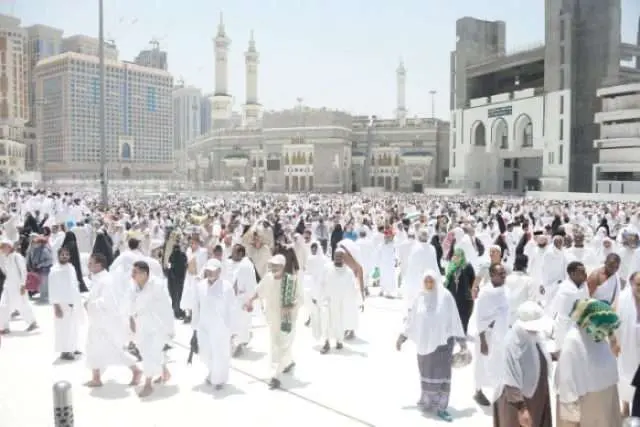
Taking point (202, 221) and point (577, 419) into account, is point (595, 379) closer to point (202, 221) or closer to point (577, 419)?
point (577, 419)

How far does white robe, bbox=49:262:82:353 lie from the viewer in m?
5.75

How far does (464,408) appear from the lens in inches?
181

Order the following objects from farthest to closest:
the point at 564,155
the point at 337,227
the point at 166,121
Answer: the point at 166,121 < the point at 564,155 < the point at 337,227

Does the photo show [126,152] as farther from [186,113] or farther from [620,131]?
[620,131]

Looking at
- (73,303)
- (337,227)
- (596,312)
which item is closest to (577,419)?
(596,312)

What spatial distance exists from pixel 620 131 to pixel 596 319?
3831cm

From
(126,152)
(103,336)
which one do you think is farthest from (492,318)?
(126,152)

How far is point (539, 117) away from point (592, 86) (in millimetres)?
3838

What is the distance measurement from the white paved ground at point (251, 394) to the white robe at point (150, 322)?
0.29 meters

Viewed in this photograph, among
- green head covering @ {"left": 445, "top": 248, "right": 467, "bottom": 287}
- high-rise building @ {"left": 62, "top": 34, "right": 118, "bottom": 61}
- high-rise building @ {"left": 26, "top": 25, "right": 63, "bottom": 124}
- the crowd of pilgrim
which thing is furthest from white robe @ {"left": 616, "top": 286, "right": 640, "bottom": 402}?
high-rise building @ {"left": 62, "top": 34, "right": 118, "bottom": 61}

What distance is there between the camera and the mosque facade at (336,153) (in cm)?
5616

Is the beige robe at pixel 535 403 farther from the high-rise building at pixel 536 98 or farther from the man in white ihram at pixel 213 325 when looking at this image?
the high-rise building at pixel 536 98

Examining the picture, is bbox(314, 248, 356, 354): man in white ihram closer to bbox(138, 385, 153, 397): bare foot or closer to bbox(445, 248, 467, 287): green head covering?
bbox(445, 248, 467, 287): green head covering

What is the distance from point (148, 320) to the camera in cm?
488
